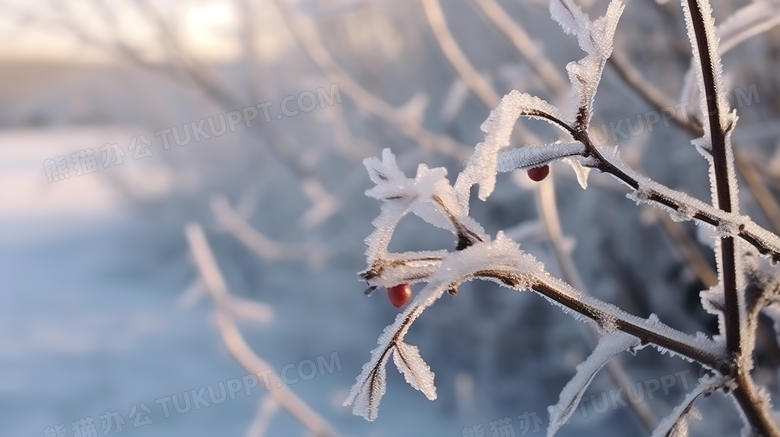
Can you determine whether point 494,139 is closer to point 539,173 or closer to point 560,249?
point 539,173

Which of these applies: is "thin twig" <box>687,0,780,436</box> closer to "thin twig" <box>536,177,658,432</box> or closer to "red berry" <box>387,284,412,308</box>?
Result: "red berry" <box>387,284,412,308</box>

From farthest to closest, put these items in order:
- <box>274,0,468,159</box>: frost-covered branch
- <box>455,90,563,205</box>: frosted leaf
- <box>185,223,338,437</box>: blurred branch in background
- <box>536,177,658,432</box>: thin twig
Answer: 1. <box>274,0,468,159</box>: frost-covered branch
2. <box>185,223,338,437</box>: blurred branch in background
3. <box>536,177,658,432</box>: thin twig
4. <box>455,90,563,205</box>: frosted leaf

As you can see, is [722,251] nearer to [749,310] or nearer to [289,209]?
[749,310]

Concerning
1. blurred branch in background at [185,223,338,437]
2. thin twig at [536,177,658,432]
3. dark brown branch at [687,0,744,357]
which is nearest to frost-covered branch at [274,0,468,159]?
blurred branch in background at [185,223,338,437]

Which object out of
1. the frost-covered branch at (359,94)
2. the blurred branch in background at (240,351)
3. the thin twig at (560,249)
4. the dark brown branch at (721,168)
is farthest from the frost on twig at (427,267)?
the frost-covered branch at (359,94)

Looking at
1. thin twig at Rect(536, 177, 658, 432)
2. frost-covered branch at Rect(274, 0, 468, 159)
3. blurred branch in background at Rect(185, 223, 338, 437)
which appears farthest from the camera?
frost-covered branch at Rect(274, 0, 468, 159)

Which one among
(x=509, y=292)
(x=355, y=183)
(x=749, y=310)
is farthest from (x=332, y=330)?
(x=749, y=310)
